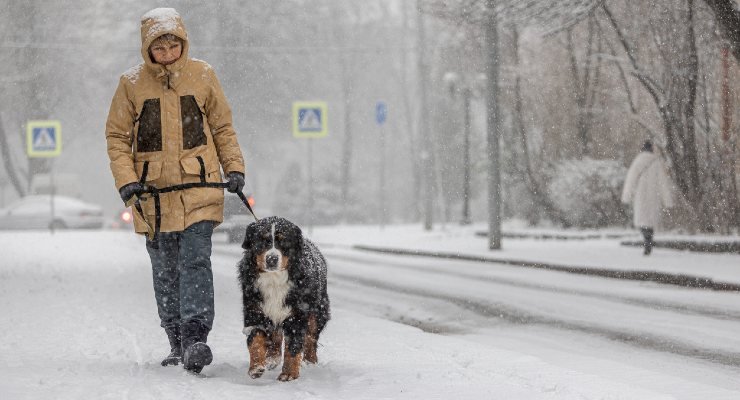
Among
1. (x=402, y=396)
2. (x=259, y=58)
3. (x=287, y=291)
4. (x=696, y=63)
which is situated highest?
(x=259, y=58)

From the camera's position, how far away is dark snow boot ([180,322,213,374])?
5883 millimetres

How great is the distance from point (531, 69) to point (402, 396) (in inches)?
773

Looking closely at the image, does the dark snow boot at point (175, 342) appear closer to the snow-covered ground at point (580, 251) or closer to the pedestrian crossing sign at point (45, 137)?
the snow-covered ground at point (580, 251)

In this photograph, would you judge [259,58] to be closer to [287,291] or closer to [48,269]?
[48,269]

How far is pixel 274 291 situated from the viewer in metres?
5.80

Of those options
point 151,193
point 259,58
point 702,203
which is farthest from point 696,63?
point 259,58

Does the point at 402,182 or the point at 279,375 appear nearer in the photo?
the point at 279,375

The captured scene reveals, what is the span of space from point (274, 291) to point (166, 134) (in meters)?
1.14

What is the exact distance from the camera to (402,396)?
215 inches

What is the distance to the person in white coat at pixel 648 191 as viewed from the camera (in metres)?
16.6

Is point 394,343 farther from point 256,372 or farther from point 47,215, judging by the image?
point 47,215

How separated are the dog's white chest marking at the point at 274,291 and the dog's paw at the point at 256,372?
1.03ft

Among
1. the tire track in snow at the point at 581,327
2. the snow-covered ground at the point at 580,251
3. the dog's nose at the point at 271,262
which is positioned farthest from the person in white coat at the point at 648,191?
the dog's nose at the point at 271,262

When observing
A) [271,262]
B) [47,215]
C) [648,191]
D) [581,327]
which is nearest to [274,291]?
[271,262]
